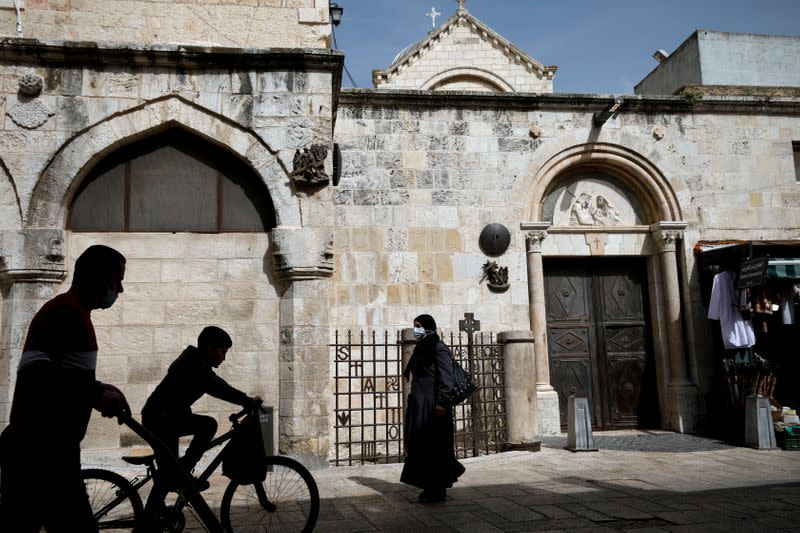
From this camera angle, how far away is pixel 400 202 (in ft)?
35.6

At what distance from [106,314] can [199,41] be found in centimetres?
366

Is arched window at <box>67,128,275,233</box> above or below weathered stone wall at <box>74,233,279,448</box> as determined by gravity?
above

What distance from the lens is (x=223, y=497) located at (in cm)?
438

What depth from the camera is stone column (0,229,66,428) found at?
7324 mm

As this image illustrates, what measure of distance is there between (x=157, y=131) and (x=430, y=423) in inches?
196

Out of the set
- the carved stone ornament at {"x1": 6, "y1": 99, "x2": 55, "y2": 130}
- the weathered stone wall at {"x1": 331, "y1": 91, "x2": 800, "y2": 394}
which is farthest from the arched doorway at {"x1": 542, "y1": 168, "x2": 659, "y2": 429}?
the carved stone ornament at {"x1": 6, "y1": 99, "x2": 55, "y2": 130}

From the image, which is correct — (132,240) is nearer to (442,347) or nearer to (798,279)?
(442,347)

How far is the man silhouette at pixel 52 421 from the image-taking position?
10.1 feet

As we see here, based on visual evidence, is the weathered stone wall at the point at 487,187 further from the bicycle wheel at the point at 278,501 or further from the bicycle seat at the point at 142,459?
the bicycle seat at the point at 142,459

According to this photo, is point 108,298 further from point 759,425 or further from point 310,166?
point 759,425

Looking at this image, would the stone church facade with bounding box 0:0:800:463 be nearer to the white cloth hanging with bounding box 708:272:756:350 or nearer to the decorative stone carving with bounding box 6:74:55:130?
the decorative stone carving with bounding box 6:74:55:130

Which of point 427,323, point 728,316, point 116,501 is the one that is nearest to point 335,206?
point 427,323

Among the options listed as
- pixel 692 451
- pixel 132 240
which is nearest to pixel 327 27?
pixel 132 240

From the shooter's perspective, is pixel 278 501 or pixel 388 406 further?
pixel 388 406
